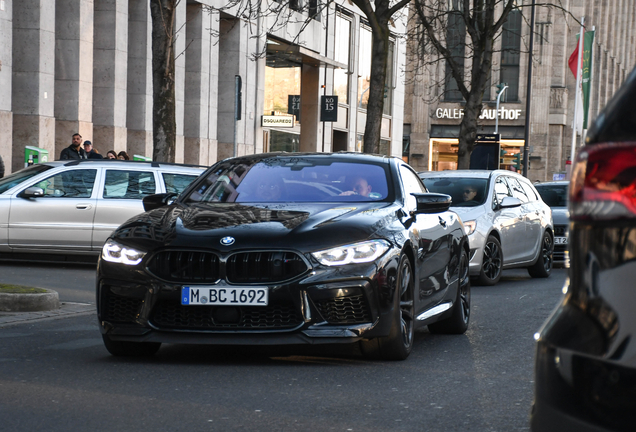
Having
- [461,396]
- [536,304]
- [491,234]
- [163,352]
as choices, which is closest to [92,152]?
[491,234]

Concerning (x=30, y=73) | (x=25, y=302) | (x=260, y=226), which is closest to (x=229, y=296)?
(x=260, y=226)

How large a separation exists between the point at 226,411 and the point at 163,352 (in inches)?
92.0

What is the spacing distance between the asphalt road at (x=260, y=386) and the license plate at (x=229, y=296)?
0.43m

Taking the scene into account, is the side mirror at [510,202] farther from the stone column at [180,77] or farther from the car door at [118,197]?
the stone column at [180,77]

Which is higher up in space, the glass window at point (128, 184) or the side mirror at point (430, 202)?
the side mirror at point (430, 202)

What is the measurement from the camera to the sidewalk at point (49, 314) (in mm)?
9375

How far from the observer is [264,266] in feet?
21.8

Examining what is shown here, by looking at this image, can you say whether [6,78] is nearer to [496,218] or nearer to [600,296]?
[496,218]

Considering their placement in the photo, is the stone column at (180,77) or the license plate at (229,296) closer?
the license plate at (229,296)

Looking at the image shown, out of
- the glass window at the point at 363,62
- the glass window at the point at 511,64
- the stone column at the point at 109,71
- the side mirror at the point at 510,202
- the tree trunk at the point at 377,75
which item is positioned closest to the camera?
the side mirror at the point at 510,202

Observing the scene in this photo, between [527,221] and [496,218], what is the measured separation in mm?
1384

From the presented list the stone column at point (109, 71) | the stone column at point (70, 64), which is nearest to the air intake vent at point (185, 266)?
the stone column at point (70, 64)

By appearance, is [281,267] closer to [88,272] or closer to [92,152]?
[88,272]

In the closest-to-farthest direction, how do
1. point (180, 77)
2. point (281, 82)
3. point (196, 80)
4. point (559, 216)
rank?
point (559, 216)
point (180, 77)
point (196, 80)
point (281, 82)
